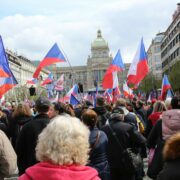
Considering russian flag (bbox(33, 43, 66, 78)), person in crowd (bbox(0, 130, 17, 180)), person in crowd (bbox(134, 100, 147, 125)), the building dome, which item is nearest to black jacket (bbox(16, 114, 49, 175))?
person in crowd (bbox(0, 130, 17, 180))

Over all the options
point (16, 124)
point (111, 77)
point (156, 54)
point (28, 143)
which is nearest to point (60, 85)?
point (111, 77)

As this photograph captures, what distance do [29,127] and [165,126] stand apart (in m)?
1.77

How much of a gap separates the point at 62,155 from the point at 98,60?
548 ft

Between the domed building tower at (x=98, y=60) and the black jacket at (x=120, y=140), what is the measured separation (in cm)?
15727

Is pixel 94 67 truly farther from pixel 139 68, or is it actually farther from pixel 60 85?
pixel 139 68

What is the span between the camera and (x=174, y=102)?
660 cm

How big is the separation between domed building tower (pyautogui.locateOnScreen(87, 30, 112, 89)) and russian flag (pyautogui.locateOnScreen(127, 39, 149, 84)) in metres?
147

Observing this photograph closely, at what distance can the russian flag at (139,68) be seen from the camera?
630 inches

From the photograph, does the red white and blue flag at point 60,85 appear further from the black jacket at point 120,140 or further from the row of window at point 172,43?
the row of window at point 172,43

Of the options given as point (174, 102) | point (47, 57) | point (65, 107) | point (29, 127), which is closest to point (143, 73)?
point (47, 57)

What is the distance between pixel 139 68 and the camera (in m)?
16.2

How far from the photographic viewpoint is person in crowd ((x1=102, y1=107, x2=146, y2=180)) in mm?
6348

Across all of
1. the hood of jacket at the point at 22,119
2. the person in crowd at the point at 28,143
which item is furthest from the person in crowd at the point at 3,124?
the person in crowd at the point at 28,143

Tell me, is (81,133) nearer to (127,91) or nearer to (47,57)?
(47,57)
